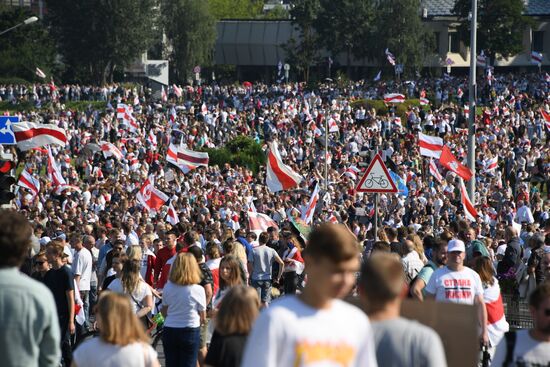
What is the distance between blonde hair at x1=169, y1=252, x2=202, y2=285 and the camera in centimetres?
1026

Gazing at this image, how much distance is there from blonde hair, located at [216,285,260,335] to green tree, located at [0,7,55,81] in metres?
79.5

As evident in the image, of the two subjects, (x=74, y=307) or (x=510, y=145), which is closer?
(x=74, y=307)

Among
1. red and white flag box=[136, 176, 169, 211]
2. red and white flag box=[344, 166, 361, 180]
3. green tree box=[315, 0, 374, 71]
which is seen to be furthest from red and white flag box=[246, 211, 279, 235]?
green tree box=[315, 0, 374, 71]

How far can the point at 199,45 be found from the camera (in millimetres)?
99000

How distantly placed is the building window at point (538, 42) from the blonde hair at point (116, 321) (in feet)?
303

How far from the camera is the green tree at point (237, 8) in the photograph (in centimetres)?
12701

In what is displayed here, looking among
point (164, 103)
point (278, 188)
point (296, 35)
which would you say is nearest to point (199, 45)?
point (296, 35)

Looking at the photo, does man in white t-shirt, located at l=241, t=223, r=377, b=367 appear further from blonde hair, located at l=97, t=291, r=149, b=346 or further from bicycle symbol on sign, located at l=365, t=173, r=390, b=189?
bicycle symbol on sign, located at l=365, t=173, r=390, b=189

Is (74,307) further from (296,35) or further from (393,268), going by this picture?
(296,35)

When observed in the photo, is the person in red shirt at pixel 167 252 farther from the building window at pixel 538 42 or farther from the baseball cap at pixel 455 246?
the building window at pixel 538 42

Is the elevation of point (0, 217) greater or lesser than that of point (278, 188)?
greater

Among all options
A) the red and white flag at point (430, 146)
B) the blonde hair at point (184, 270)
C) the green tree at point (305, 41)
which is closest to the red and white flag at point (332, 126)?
the red and white flag at point (430, 146)

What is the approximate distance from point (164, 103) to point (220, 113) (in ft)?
34.2

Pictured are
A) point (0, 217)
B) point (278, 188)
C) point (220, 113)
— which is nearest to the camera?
point (0, 217)
